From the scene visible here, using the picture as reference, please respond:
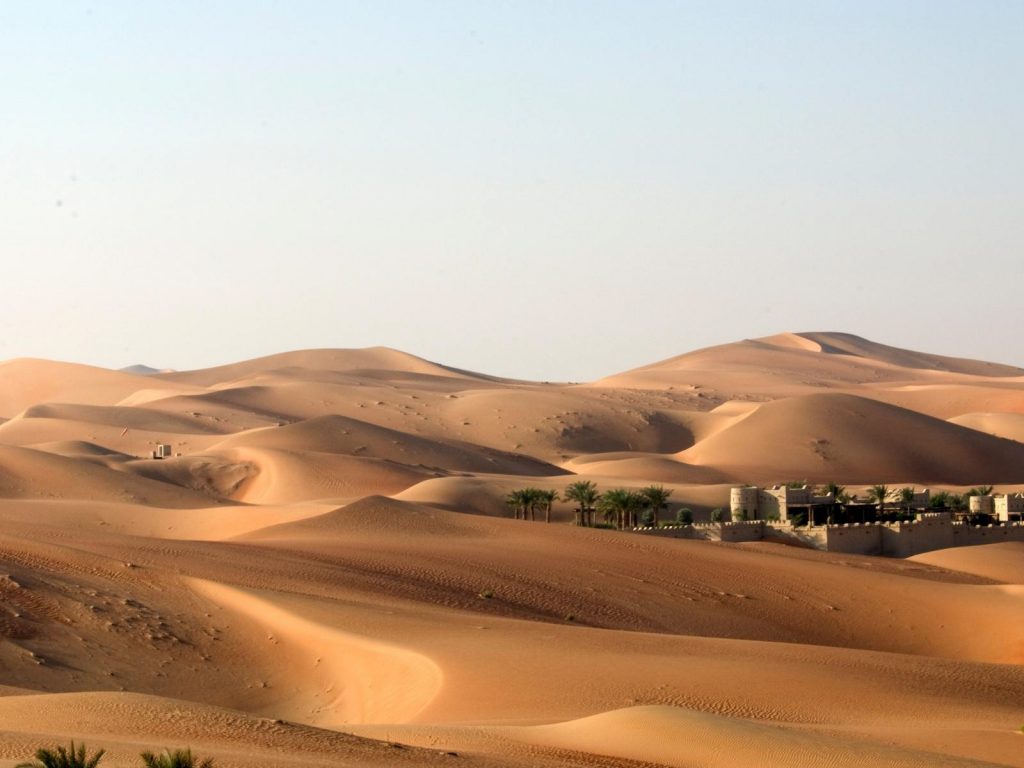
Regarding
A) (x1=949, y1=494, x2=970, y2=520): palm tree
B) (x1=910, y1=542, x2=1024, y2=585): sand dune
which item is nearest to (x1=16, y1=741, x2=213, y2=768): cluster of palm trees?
(x1=910, y1=542, x2=1024, y2=585): sand dune

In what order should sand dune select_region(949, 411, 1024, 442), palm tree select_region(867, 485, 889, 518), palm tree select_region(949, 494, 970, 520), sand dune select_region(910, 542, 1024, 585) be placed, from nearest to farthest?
sand dune select_region(910, 542, 1024, 585), palm tree select_region(867, 485, 889, 518), palm tree select_region(949, 494, 970, 520), sand dune select_region(949, 411, 1024, 442)

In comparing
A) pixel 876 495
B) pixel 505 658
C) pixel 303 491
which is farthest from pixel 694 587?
pixel 303 491

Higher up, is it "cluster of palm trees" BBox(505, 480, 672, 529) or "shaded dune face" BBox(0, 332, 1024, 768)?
"cluster of palm trees" BBox(505, 480, 672, 529)

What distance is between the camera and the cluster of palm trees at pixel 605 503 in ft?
185

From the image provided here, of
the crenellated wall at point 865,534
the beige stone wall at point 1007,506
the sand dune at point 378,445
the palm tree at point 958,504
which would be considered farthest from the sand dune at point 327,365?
the crenellated wall at point 865,534

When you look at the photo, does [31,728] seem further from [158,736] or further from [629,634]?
[629,634]

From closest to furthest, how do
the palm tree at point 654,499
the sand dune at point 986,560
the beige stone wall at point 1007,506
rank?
the sand dune at point 986,560, the palm tree at point 654,499, the beige stone wall at point 1007,506

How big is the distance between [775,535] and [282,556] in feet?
75.1

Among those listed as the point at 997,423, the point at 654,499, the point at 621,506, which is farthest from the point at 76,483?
the point at 997,423

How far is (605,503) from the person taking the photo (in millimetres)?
56500

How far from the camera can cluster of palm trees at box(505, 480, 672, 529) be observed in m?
56.4

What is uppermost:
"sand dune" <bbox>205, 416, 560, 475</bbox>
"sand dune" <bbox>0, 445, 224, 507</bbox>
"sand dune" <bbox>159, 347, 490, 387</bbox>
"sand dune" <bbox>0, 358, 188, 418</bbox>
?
"sand dune" <bbox>159, 347, 490, 387</bbox>

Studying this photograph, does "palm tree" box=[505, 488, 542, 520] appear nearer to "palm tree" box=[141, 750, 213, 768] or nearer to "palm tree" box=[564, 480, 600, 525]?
"palm tree" box=[564, 480, 600, 525]

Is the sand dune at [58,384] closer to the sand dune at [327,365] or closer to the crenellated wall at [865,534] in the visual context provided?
the sand dune at [327,365]
